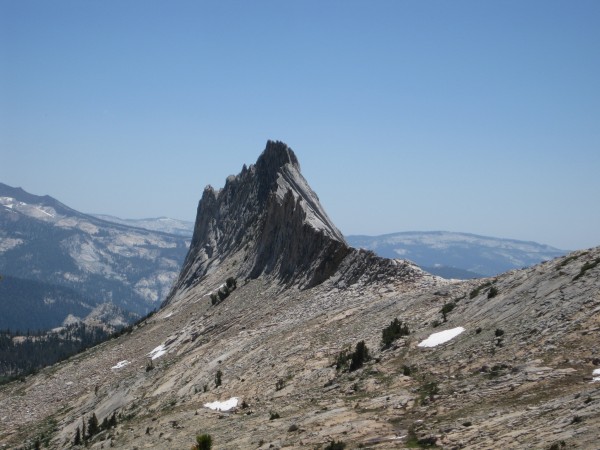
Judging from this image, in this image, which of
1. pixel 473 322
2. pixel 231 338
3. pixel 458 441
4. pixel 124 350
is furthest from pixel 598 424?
pixel 124 350

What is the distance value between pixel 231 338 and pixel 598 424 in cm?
4544

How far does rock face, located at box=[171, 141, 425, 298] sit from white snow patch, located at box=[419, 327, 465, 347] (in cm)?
1941

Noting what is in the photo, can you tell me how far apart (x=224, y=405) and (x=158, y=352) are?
3705 centimetres

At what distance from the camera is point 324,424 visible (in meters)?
30.1

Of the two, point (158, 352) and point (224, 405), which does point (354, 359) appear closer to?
point (224, 405)

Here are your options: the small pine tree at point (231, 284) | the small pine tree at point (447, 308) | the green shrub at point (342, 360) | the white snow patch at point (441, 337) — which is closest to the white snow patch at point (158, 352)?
the small pine tree at point (231, 284)

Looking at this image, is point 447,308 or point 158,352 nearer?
point 447,308

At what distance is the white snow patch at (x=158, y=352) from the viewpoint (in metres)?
74.5

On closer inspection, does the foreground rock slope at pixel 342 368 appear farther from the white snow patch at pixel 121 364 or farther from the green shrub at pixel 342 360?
the green shrub at pixel 342 360

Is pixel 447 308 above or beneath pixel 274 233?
beneath

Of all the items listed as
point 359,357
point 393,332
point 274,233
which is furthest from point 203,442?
point 274,233

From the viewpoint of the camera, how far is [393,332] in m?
42.2

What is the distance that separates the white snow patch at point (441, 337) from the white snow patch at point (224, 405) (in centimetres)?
1261

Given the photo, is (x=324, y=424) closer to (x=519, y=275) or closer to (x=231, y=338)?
(x=519, y=275)
